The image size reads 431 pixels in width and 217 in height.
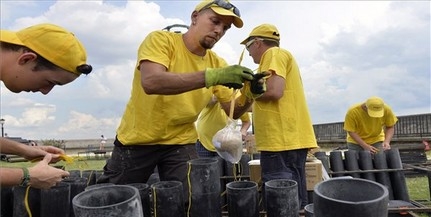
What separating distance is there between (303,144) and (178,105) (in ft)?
3.89

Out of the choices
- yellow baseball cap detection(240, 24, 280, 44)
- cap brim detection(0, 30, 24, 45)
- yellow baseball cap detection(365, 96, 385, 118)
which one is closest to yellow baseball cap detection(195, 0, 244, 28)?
yellow baseball cap detection(240, 24, 280, 44)

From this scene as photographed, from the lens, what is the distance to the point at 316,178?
4.07 metres

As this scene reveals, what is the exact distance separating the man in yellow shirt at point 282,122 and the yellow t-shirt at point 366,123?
3.53 m

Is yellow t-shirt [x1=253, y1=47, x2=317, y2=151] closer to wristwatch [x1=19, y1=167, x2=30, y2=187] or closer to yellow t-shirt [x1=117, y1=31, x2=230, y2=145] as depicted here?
yellow t-shirt [x1=117, y1=31, x2=230, y2=145]

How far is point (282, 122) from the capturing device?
317cm

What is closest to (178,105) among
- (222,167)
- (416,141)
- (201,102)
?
(201,102)

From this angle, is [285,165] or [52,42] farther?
[285,165]

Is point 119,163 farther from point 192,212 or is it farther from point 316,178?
point 316,178

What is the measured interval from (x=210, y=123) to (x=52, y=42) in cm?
377

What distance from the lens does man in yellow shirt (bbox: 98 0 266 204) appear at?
105 inches

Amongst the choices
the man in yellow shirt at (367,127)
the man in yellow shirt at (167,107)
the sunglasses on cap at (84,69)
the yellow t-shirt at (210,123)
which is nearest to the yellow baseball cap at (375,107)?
the man in yellow shirt at (367,127)

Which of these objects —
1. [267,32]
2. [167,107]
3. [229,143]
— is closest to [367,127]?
[267,32]

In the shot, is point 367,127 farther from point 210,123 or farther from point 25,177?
point 25,177

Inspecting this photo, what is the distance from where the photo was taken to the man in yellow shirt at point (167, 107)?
267 centimetres
